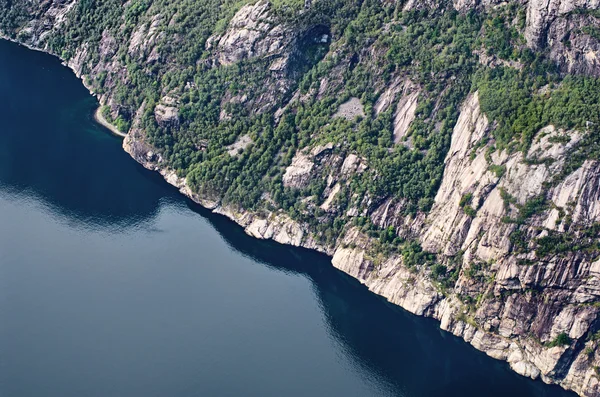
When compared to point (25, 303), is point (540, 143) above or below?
above

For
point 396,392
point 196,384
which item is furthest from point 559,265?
point 196,384

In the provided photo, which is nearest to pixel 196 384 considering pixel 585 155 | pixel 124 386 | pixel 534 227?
pixel 124 386

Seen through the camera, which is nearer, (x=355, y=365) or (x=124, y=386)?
(x=124, y=386)

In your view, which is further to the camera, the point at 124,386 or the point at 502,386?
the point at 502,386

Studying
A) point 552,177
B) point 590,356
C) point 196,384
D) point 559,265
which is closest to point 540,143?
point 552,177

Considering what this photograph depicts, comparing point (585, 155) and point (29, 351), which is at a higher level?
point (585, 155)

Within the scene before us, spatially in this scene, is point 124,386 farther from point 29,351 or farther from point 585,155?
point 585,155

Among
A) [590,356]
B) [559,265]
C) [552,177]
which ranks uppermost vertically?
[552,177]

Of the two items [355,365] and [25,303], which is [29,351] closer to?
[25,303]

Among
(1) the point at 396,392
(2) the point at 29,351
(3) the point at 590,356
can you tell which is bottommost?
(2) the point at 29,351
